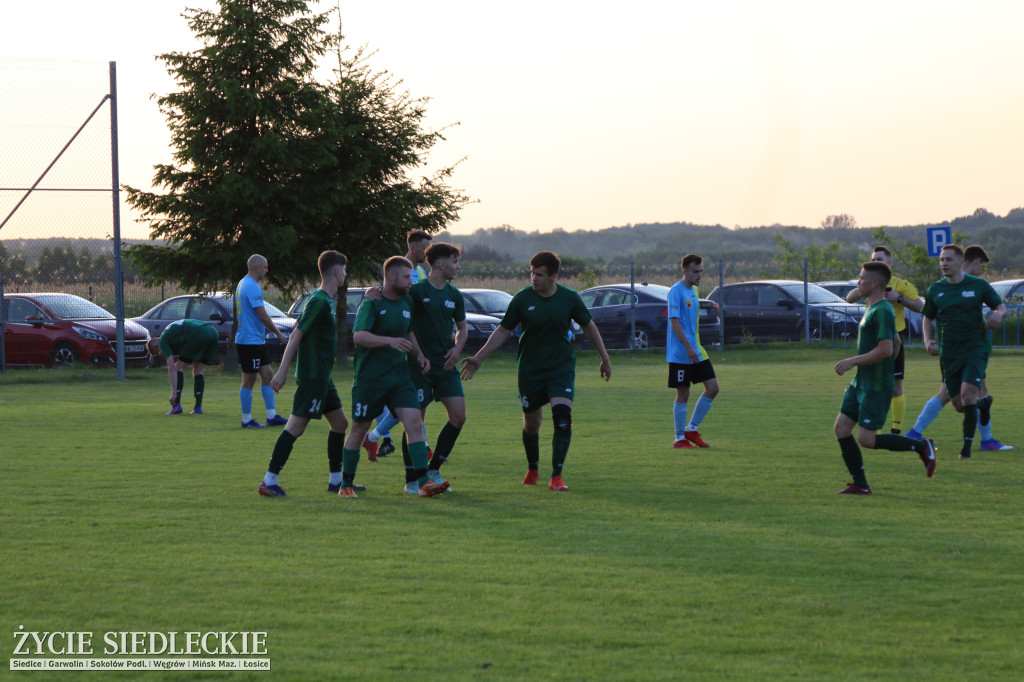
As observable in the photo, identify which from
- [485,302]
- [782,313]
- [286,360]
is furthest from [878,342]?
[782,313]

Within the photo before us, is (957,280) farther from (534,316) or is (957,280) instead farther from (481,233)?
(481,233)

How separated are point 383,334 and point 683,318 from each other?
4.18m

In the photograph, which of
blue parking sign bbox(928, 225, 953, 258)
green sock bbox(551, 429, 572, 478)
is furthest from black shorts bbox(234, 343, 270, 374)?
blue parking sign bbox(928, 225, 953, 258)

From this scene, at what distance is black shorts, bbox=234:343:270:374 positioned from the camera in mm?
13414

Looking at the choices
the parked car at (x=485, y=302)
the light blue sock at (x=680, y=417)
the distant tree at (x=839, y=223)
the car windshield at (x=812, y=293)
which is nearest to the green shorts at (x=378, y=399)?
the light blue sock at (x=680, y=417)

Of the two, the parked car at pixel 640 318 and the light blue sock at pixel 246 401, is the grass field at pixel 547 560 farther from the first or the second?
the parked car at pixel 640 318

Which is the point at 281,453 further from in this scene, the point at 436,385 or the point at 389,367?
the point at 436,385

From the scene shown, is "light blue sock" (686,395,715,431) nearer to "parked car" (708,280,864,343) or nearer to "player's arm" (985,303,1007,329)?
"player's arm" (985,303,1007,329)

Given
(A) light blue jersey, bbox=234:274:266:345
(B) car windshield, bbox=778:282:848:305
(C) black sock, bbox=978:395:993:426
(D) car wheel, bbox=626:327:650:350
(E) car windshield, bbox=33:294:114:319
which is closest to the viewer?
(C) black sock, bbox=978:395:993:426

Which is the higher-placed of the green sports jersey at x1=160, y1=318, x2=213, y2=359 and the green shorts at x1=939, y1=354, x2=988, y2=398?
the green sports jersey at x1=160, y1=318, x2=213, y2=359

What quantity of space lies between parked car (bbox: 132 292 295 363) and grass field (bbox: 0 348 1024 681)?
13400 millimetres

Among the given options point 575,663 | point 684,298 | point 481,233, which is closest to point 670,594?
point 575,663

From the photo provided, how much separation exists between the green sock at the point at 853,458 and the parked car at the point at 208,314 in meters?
17.6

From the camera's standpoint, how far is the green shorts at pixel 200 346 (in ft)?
49.1
